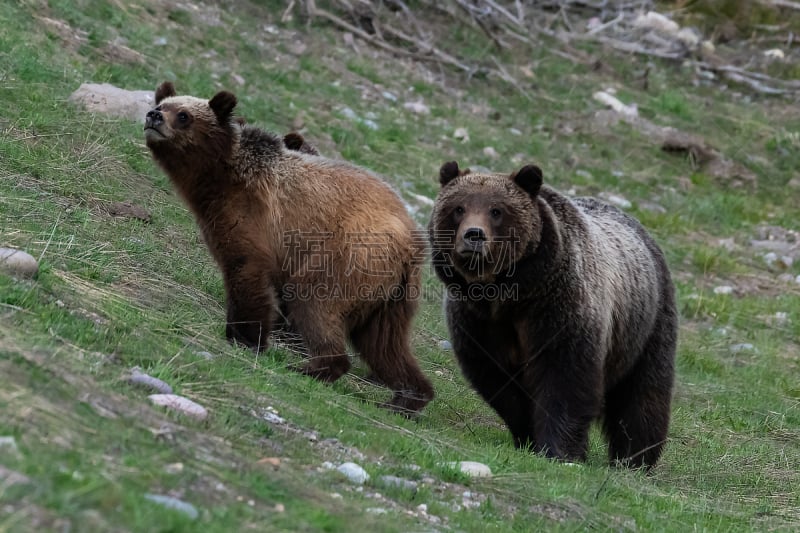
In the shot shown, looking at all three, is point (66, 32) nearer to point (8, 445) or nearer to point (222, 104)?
point (222, 104)

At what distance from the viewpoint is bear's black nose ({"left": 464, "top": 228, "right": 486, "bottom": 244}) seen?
6.82 metres

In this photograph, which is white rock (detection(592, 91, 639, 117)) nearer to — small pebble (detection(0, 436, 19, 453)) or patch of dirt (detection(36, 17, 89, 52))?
patch of dirt (detection(36, 17, 89, 52))

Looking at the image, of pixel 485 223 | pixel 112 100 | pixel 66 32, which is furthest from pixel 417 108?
pixel 485 223

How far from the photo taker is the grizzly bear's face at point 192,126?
7.59m

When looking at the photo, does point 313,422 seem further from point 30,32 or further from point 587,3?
point 587,3

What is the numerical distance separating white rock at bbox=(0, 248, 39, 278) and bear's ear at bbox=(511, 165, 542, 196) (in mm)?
3179

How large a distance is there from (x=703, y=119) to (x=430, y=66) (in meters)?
4.91

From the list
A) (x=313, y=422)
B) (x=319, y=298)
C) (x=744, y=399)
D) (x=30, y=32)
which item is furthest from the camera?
(x=30, y=32)

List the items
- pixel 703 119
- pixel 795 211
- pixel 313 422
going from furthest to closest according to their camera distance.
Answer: pixel 703 119 → pixel 795 211 → pixel 313 422

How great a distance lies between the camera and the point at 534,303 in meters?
7.12

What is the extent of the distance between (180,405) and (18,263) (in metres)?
1.66

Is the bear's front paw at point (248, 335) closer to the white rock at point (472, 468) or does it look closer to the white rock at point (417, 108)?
the white rock at point (472, 468)

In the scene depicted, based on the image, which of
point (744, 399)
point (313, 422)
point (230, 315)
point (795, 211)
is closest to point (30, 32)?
point (230, 315)

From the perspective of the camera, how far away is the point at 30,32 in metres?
11.6
